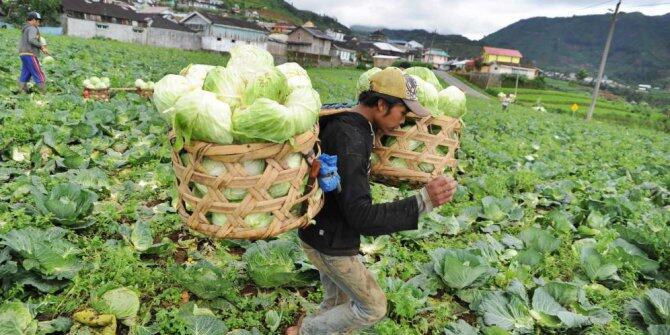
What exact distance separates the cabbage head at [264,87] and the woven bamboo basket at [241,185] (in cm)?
23

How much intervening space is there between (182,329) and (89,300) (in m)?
0.84

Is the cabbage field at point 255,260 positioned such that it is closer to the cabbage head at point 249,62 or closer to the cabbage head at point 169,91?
the cabbage head at point 169,91

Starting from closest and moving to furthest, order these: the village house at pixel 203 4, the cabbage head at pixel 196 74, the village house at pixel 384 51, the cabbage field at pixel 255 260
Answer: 1. the cabbage head at pixel 196 74
2. the cabbage field at pixel 255 260
3. the village house at pixel 384 51
4. the village house at pixel 203 4

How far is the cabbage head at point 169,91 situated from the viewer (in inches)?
84.5

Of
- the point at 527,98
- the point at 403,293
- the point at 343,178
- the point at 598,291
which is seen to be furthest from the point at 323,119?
the point at 527,98

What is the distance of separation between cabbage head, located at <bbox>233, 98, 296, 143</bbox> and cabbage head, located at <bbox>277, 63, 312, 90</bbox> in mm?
376

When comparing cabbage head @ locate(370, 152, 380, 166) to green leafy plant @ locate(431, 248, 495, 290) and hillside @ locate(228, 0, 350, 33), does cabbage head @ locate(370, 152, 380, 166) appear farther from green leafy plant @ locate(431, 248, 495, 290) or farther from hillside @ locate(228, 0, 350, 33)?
hillside @ locate(228, 0, 350, 33)

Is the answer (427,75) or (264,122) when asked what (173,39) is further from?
(264,122)

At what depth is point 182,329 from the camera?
10.2 ft

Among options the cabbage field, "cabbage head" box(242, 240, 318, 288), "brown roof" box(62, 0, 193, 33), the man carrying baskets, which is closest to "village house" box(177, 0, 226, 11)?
"brown roof" box(62, 0, 193, 33)

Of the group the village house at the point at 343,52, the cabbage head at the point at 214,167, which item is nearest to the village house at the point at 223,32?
the village house at the point at 343,52

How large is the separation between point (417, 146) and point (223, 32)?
2435 inches

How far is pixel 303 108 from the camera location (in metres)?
2.10

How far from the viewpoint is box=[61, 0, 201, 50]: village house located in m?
48.1
